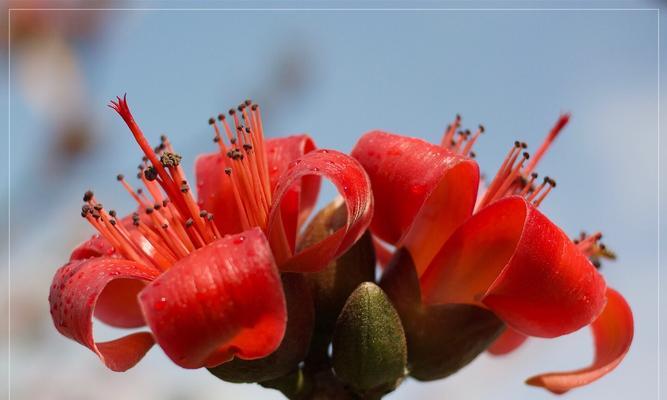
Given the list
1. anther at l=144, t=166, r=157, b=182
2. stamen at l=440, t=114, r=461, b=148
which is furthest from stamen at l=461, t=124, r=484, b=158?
anther at l=144, t=166, r=157, b=182

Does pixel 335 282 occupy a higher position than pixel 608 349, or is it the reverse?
pixel 335 282

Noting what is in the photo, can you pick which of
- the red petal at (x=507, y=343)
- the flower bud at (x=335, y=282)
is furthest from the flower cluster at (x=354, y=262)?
the red petal at (x=507, y=343)

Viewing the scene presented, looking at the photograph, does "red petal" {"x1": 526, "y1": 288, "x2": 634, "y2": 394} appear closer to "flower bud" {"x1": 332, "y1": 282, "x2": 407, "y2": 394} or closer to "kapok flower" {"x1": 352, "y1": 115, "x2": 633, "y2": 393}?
"kapok flower" {"x1": 352, "y1": 115, "x2": 633, "y2": 393}

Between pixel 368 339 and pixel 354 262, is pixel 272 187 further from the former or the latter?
pixel 368 339

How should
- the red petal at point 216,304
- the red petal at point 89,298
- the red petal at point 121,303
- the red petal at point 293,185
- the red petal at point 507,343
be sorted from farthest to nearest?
the red petal at point 507,343 < the red petal at point 121,303 < the red petal at point 293,185 < the red petal at point 89,298 < the red petal at point 216,304

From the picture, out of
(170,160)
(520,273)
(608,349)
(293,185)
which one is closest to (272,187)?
(293,185)

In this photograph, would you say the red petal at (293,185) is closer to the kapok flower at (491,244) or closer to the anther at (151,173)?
the kapok flower at (491,244)
